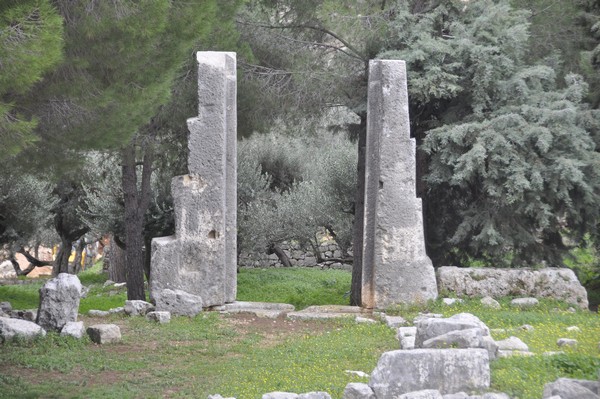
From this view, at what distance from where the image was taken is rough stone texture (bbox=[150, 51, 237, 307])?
48.8 feet

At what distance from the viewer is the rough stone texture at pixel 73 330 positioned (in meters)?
12.1

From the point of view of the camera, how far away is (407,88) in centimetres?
1616

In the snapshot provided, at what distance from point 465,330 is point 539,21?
1048cm

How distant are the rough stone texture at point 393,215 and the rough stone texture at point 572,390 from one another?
793 cm

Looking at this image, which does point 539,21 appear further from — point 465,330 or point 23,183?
point 23,183

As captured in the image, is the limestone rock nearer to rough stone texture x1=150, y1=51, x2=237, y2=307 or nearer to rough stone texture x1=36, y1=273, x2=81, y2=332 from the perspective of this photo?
rough stone texture x1=150, y1=51, x2=237, y2=307

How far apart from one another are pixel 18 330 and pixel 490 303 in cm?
703

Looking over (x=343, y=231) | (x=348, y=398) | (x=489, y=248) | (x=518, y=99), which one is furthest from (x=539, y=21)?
(x=348, y=398)

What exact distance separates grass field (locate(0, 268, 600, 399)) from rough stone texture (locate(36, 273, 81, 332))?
1.92ft

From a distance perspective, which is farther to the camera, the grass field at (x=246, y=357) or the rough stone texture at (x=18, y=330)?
the rough stone texture at (x=18, y=330)

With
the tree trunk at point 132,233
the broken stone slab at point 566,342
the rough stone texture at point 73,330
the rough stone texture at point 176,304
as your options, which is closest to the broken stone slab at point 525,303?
the broken stone slab at point 566,342

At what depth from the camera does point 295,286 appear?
71.8ft

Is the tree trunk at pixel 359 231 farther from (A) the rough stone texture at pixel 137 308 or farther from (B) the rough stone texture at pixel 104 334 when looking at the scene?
(B) the rough stone texture at pixel 104 334

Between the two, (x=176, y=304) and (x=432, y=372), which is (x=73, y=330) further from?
(x=432, y=372)
